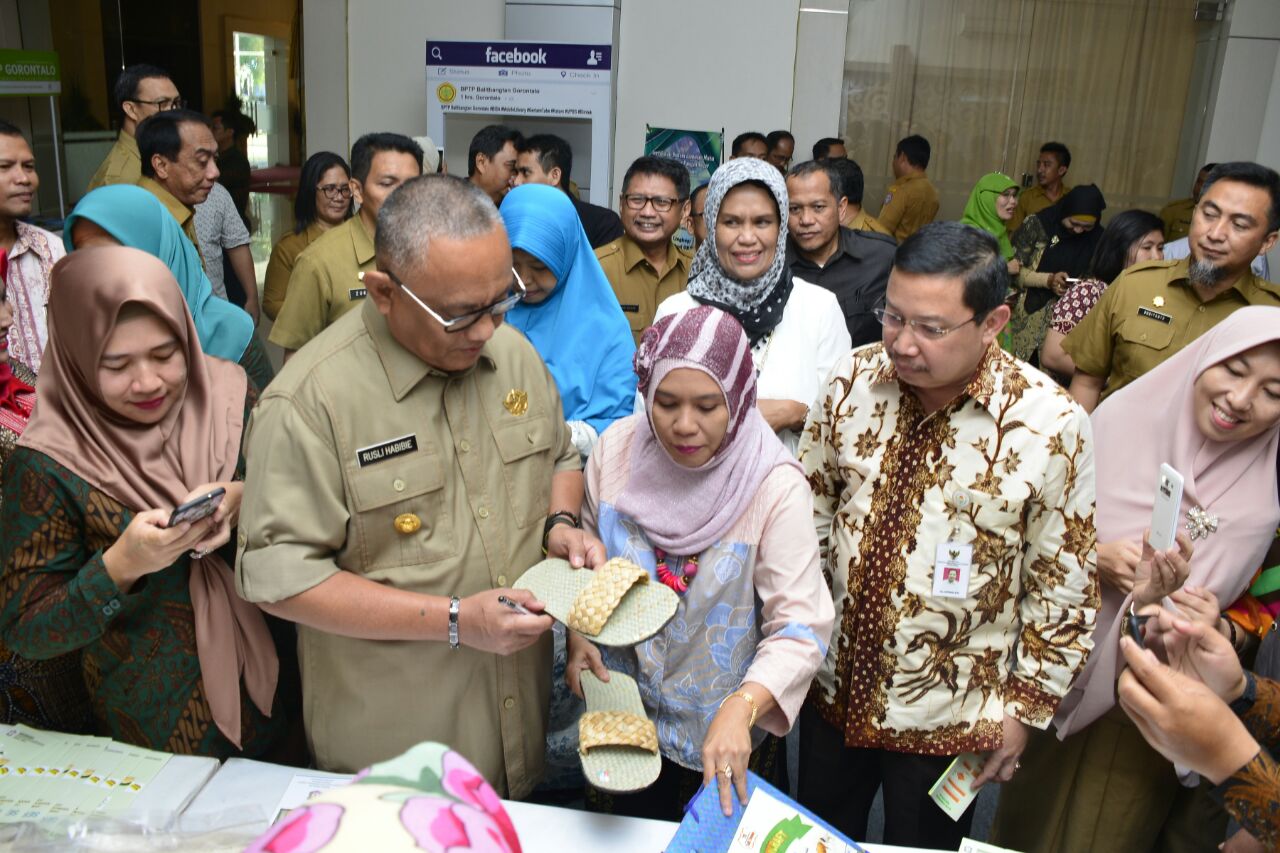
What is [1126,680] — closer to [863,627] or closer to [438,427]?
[863,627]

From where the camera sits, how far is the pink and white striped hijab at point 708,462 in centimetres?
157

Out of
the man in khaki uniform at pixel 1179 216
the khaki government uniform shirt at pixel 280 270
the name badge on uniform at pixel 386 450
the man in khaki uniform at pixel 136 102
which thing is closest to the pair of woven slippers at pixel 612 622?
the name badge on uniform at pixel 386 450

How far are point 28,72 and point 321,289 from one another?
11.3ft

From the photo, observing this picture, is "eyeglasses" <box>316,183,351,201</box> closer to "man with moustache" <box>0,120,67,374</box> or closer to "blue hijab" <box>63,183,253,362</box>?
"man with moustache" <box>0,120,67,374</box>

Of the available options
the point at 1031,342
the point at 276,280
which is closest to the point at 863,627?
the point at 276,280

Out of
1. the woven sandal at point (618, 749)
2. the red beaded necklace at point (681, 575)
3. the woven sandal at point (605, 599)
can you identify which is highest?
the woven sandal at point (605, 599)

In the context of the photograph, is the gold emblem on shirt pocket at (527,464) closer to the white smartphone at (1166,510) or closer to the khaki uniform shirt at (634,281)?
the white smartphone at (1166,510)

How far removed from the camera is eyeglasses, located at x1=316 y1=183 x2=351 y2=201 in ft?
14.3

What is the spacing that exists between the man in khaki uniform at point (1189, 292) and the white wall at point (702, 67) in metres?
4.62

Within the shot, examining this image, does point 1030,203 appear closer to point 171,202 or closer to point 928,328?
point 171,202

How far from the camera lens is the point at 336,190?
4.38 m

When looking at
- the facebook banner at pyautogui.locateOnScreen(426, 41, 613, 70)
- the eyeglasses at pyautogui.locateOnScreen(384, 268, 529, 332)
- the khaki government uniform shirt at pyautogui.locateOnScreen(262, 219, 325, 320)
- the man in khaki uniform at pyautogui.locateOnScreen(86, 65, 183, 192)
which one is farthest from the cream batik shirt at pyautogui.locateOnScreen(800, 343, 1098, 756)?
the facebook banner at pyautogui.locateOnScreen(426, 41, 613, 70)

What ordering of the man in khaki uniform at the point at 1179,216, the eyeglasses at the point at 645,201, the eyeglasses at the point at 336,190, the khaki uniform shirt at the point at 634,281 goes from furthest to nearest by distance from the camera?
the man in khaki uniform at the point at 1179,216 → the eyeglasses at the point at 336,190 → the khaki uniform shirt at the point at 634,281 → the eyeglasses at the point at 645,201

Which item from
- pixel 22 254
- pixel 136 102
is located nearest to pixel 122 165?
pixel 136 102
